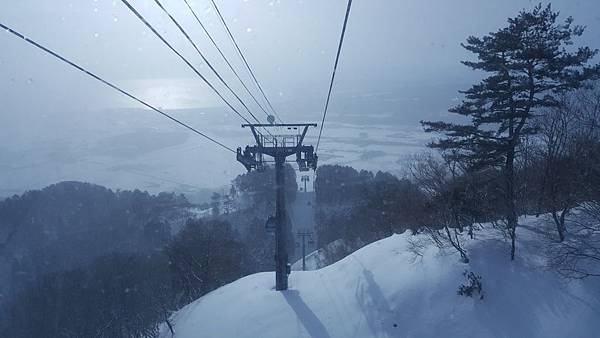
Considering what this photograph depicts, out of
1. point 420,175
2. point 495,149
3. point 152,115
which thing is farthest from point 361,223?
point 152,115

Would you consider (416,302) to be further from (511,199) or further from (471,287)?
(511,199)

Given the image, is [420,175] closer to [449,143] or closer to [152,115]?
[449,143]

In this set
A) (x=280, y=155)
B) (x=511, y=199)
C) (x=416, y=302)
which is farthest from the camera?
(x=280, y=155)

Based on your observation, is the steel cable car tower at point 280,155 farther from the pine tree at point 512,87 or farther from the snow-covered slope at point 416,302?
the pine tree at point 512,87

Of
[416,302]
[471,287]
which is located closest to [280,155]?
[416,302]

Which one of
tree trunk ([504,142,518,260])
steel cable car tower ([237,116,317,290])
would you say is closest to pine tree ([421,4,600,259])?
tree trunk ([504,142,518,260])

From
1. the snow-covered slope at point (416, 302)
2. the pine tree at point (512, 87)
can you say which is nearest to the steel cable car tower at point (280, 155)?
the snow-covered slope at point (416, 302)
